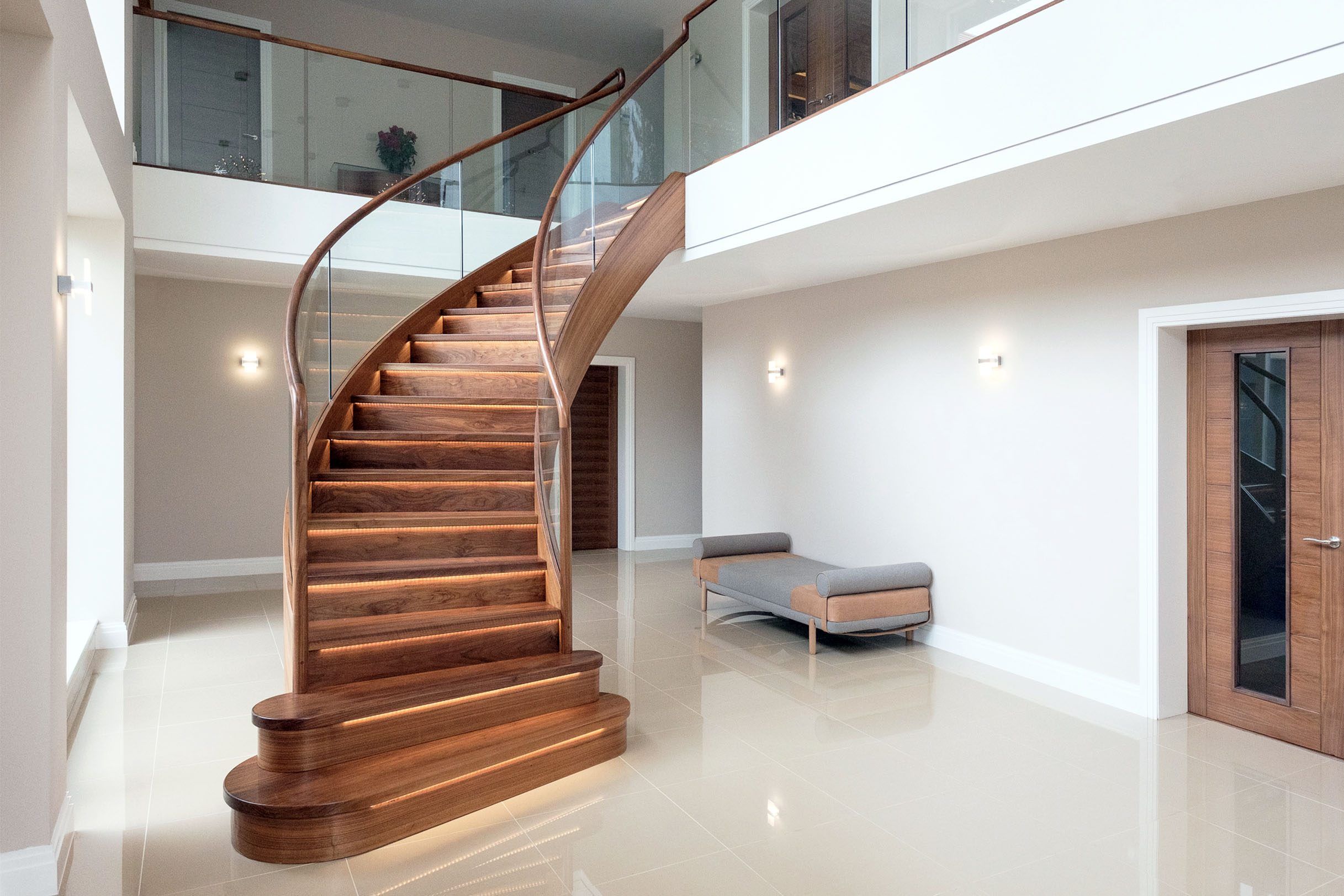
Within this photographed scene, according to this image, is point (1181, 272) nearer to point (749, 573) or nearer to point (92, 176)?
point (749, 573)

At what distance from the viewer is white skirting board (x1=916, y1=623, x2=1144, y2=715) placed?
16.4 ft

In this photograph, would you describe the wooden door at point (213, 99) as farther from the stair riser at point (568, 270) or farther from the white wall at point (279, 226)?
the stair riser at point (568, 270)

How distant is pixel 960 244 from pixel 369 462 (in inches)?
155

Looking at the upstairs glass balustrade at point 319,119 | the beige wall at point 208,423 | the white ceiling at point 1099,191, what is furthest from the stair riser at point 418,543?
the beige wall at point 208,423

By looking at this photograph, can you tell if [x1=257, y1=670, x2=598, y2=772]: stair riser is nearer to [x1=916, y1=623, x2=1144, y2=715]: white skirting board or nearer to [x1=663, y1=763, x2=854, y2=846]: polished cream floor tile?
[x1=663, y1=763, x2=854, y2=846]: polished cream floor tile

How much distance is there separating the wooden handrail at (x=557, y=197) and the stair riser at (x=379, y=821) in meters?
1.91

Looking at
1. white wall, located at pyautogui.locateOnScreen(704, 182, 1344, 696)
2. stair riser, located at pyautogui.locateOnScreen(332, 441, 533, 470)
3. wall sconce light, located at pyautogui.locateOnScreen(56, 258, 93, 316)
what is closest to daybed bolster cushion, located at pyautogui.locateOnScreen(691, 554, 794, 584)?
white wall, located at pyautogui.locateOnScreen(704, 182, 1344, 696)

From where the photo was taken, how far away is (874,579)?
6051 mm

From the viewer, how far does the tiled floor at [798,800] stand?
3115mm

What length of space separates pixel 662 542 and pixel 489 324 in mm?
4672

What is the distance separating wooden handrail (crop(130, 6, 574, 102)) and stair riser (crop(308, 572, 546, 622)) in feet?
16.4

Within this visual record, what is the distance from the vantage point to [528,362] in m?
6.34

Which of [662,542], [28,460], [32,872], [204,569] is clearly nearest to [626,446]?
[662,542]

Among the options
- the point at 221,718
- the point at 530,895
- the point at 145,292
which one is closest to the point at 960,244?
the point at 530,895
